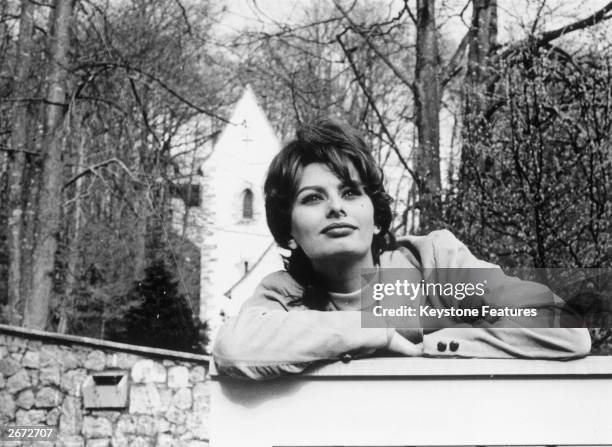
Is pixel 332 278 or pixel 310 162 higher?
pixel 310 162

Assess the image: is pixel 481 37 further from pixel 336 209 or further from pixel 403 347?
pixel 403 347

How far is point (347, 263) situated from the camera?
6.18ft

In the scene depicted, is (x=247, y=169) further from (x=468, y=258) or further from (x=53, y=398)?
(x=468, y=258)

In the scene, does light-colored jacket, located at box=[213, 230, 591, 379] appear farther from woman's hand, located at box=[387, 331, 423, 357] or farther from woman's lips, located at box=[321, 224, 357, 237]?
woman's lips, located at box=[321, 224, 357, 237]

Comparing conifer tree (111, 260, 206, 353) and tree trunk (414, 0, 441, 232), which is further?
conifer tree (111, 260, 206, 353)

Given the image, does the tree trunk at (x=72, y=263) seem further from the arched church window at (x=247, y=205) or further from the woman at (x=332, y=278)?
the woman at (x=332, y=278)

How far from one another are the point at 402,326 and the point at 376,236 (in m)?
0.28

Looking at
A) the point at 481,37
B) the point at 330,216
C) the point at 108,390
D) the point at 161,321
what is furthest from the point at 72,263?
the point at 330,216

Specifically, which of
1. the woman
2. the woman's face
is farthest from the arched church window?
the woman's face

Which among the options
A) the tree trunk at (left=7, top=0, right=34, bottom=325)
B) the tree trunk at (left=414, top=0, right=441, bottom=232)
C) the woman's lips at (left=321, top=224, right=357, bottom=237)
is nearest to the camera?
the woman's lips at (left=321, top=224, right=357, bottom=237)

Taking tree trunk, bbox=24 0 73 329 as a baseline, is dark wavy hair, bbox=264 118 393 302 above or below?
below

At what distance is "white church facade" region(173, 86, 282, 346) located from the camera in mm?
21186

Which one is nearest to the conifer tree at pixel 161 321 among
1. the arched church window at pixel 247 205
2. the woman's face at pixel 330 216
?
the woman's face at pixel 330 216

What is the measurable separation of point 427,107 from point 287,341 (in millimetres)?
6697
